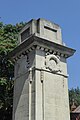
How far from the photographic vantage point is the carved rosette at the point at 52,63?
915cm

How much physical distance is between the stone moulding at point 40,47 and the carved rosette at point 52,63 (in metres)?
0.25

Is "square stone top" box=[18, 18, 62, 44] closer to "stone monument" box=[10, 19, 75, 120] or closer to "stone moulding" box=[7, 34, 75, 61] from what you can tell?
"stone monument" box=[10, 19, 75, 120]

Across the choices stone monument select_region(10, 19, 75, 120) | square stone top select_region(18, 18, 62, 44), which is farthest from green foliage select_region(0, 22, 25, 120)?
square stone top select_region(18, 18, 62, 44)

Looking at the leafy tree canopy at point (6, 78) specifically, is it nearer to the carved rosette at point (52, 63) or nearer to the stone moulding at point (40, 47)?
the stone moulding at point (40, 47)

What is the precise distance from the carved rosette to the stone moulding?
254 millimetres

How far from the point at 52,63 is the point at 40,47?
2.75 feet

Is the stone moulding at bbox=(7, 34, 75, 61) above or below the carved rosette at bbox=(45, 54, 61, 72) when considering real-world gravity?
above

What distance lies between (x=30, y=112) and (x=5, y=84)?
393 inches

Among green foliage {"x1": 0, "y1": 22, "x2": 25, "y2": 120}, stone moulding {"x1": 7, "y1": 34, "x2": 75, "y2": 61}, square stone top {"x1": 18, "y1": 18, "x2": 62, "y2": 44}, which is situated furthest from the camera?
green foliage {"x1": 0, "y1": 22, "x2": 25, "y2": 120}

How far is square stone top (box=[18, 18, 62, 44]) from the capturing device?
9555mm

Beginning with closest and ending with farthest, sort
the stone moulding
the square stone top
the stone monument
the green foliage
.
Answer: the stone monument
the stone moulding
the square stone top
the green foliage

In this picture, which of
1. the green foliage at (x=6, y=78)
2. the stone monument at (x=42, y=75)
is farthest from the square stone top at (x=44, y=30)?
the green foliage at (x=6, y=78)

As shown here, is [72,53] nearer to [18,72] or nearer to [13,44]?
[18,72]

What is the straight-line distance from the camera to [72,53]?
9.84m
